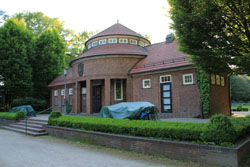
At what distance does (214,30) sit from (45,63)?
2829 cm

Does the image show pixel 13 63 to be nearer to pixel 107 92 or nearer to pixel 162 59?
pixel 107 92

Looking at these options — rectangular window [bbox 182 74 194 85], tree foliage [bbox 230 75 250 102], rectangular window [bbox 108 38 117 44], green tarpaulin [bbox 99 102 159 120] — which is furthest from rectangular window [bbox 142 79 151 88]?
tree foliage [bbox 230 75 250 102]

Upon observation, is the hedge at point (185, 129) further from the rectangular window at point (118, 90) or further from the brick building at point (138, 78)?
the rectangular window at point (118, 90)

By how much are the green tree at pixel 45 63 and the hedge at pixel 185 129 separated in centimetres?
2329

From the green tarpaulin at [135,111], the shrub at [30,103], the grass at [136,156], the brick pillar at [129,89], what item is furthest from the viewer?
the shrub at [30,103]

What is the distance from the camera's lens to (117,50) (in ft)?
66.9

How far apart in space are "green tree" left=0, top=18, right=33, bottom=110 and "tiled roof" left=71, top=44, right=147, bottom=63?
11144mm

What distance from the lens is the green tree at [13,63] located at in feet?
86.6

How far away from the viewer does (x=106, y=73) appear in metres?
19.6

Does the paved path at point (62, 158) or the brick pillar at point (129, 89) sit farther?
the brick pillar at point (129, 89)

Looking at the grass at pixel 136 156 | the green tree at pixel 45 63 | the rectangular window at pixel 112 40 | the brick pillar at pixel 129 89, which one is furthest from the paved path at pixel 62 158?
the green tree at pixel 45 63

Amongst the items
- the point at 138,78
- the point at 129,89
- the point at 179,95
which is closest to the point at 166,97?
the point at 179,95

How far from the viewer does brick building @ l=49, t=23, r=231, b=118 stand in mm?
15578

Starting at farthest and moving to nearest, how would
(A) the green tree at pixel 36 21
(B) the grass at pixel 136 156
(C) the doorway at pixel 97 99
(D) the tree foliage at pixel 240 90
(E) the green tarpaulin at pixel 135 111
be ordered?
(D) the tree foliage at pixel 240 90, (A) the green tree at pixel 36 21, (C) the doorway at pixel 97 99, (E) the green tarpaulin at pixel 135 111, (B) the grass at pixel 136 156
